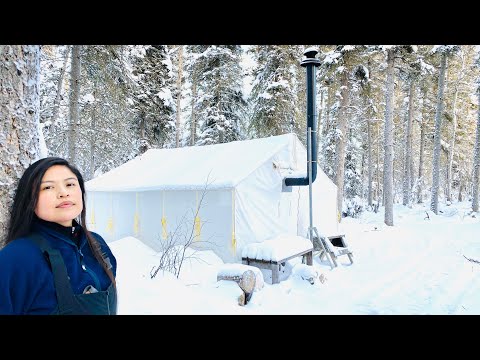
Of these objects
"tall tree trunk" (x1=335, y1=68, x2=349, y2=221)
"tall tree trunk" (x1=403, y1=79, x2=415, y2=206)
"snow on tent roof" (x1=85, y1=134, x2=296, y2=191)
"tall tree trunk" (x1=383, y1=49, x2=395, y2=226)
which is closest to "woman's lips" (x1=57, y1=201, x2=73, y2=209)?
"snow on tent roof" (x1=85, y1=134, x2=296, y2=191)

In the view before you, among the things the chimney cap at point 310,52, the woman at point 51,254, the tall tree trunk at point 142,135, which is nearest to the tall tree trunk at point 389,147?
the chimney cap at point 310,52

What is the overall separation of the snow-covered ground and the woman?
2724 mm

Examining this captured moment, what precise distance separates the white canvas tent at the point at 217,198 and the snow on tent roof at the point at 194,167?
0.08ft

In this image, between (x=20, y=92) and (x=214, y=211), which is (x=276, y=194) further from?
(x=20, y=92)

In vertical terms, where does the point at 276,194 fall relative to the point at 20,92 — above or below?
below

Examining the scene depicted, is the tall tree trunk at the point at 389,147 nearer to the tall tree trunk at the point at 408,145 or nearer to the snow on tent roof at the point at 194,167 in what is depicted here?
the tall tree trunk at the point at 408,145

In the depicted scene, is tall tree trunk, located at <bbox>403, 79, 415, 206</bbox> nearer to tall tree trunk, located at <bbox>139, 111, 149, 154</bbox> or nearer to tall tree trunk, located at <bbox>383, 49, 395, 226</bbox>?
tall tree trunk, located at <bbox>383, 49, 395, 226</bbox>

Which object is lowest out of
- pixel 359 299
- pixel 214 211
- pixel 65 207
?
pixel 359 299

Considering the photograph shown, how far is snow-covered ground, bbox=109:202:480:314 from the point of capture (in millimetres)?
4648

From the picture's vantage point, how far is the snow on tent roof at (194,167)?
8.02 m

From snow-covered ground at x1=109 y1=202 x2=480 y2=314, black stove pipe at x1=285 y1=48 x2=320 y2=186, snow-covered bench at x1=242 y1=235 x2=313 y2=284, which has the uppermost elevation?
black stove pipe at x1=285 y1=48 x2=320 y2=186
